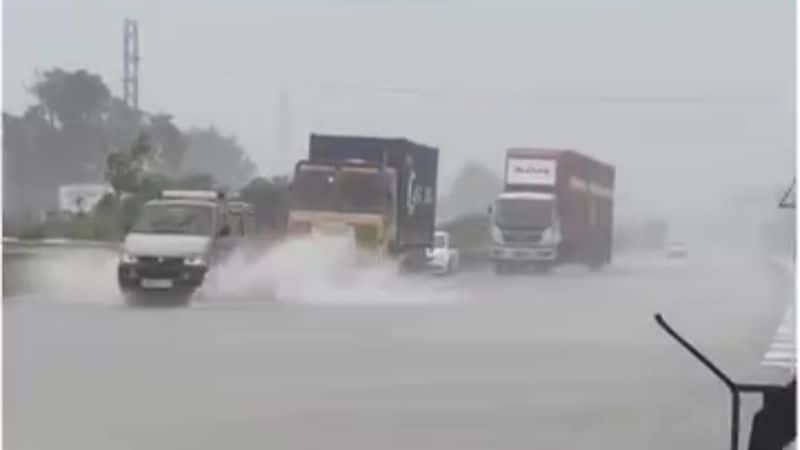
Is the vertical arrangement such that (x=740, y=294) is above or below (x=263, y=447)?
above

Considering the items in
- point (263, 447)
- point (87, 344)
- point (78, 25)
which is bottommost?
point (263, 447)

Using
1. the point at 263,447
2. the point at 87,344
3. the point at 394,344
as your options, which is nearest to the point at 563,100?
the point at 394,344

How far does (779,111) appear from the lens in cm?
220

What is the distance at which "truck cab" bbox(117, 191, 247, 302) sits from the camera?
239 centimetres

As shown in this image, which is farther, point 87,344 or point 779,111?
point 87,344

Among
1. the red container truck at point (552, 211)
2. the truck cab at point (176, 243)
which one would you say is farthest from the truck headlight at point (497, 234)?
the truck cab at point (176, 243)

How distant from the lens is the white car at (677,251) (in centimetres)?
231

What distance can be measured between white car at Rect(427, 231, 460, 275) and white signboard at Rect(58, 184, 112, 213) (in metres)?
0.58

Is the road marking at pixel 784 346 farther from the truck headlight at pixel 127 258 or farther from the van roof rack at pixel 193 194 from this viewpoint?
the truck headlight at pixel 127 258

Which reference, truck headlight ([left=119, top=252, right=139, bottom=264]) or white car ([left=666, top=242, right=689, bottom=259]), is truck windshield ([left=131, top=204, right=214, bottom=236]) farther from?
white car ([left=666, top=242, right=689, bottom=259])

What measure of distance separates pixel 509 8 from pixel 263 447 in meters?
0.86

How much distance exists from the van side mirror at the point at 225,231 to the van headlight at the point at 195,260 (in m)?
0.06

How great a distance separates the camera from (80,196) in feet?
7.89

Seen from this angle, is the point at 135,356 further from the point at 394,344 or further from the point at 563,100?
the point at 563,100
